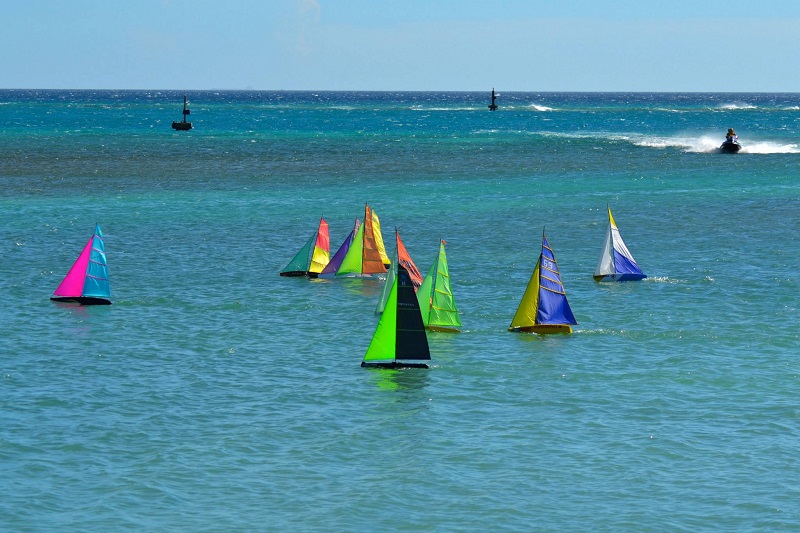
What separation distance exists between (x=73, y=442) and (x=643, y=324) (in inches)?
780

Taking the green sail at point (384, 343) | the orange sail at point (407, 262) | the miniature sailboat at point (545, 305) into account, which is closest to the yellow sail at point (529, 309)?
the miniature sailboat at point (545, 305)

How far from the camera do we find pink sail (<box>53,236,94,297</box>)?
42.6m

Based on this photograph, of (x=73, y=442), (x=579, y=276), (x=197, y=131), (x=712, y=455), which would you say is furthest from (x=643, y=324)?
(x=197, y=131)

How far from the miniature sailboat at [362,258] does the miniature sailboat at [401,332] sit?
15257mm

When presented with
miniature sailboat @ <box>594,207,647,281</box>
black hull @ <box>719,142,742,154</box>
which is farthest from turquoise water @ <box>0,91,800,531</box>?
black hull @ <box>719,142,742,154</box>

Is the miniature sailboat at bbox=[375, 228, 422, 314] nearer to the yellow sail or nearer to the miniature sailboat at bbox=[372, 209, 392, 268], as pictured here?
the yellow sail

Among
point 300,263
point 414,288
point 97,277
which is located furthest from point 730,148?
point 414,288

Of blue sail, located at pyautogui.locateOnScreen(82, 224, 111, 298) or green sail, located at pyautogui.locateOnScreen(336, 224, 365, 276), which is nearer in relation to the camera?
blue sail, located at pyautogui.locateOnScreen(82, 224, 111, 298)

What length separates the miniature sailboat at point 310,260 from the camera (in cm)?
4869

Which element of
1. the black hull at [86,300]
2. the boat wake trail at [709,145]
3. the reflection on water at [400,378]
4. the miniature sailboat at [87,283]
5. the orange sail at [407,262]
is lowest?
the reflection on water at [400,378]

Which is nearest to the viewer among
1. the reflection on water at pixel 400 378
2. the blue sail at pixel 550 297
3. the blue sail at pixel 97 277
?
the reflection on water at pixel 400 378

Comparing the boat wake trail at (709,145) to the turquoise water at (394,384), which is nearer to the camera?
the turquoise water at (394,384)

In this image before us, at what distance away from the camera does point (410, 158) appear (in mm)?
118562

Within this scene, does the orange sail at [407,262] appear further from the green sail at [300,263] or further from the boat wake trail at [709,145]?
the boat wake trail at [709,145]
